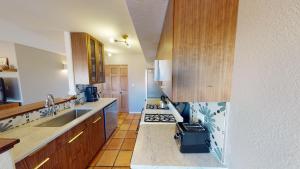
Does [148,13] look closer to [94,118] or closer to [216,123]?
[216,123]

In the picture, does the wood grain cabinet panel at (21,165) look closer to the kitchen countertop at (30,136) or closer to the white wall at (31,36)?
the kitchen countertop at (30,136)

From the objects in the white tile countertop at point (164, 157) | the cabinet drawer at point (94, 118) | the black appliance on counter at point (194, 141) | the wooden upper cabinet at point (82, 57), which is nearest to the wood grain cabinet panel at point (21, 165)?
the white tile countertop at point (164, 157)

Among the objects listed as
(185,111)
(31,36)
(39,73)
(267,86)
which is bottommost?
(185,111)

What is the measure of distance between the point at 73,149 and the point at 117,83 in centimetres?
356

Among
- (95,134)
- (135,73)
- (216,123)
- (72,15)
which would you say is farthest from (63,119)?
(135,73)

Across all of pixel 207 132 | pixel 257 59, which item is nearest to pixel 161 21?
pixel 257 59

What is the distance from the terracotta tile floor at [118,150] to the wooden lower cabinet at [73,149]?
0.48 ft

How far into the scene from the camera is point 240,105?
28.5 inches

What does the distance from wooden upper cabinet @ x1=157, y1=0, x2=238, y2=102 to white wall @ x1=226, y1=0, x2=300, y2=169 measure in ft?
0.19

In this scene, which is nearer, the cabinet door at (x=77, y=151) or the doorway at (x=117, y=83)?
the cabinet door at (x=77, y=151)

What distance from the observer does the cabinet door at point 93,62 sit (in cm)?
271

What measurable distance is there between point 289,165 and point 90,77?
2.85 metres

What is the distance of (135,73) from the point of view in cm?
504

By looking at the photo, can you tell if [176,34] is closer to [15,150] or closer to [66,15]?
[15,150]
